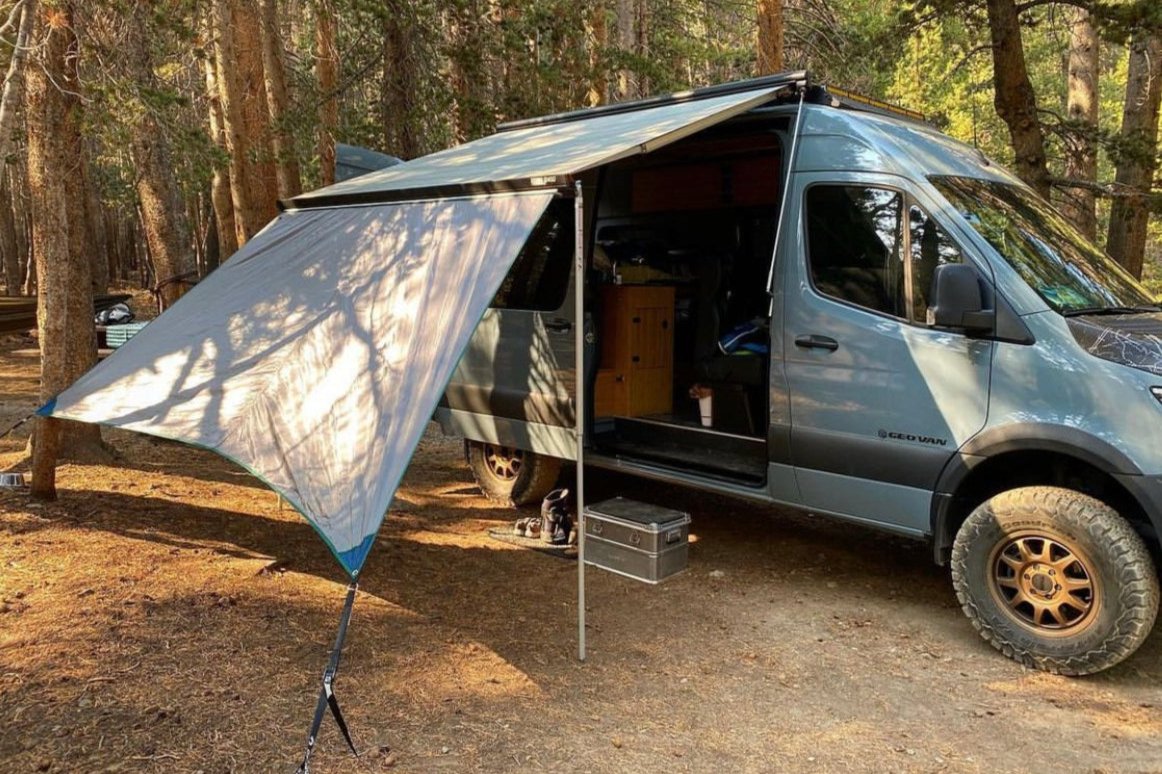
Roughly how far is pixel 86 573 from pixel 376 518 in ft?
8.03

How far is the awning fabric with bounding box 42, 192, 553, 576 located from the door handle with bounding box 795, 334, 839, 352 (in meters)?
1.70

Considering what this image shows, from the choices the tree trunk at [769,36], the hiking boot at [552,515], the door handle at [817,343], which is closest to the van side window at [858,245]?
the door handle at [817,343]

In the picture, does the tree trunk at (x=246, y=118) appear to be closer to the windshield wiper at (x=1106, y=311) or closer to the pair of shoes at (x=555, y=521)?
the pair of shoes at (x=555, y=521)

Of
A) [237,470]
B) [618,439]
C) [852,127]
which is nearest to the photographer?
[852,127]

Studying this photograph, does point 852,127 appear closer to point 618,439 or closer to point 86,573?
point 618,439

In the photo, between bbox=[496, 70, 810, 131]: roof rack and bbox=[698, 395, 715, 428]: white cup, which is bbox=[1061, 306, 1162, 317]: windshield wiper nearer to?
bbox=[496, 70, 810, 131]: roof rack

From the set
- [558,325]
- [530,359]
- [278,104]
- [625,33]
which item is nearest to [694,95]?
[558,325]

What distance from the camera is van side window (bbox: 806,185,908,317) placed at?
4445 mm

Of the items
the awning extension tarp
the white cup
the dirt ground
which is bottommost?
the dirt ground

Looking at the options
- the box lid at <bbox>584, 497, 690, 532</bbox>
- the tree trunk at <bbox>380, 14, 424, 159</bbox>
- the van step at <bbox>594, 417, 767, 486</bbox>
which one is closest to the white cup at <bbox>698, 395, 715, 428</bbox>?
the van step at <bbox>594, 417, 767, 486</bbox>

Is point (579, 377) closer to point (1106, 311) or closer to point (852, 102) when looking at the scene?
point (852, 102)

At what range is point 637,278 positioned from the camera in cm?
638

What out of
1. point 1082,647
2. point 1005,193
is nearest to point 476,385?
point 1005,193

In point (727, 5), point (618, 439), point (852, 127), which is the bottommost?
point (618, 439)
